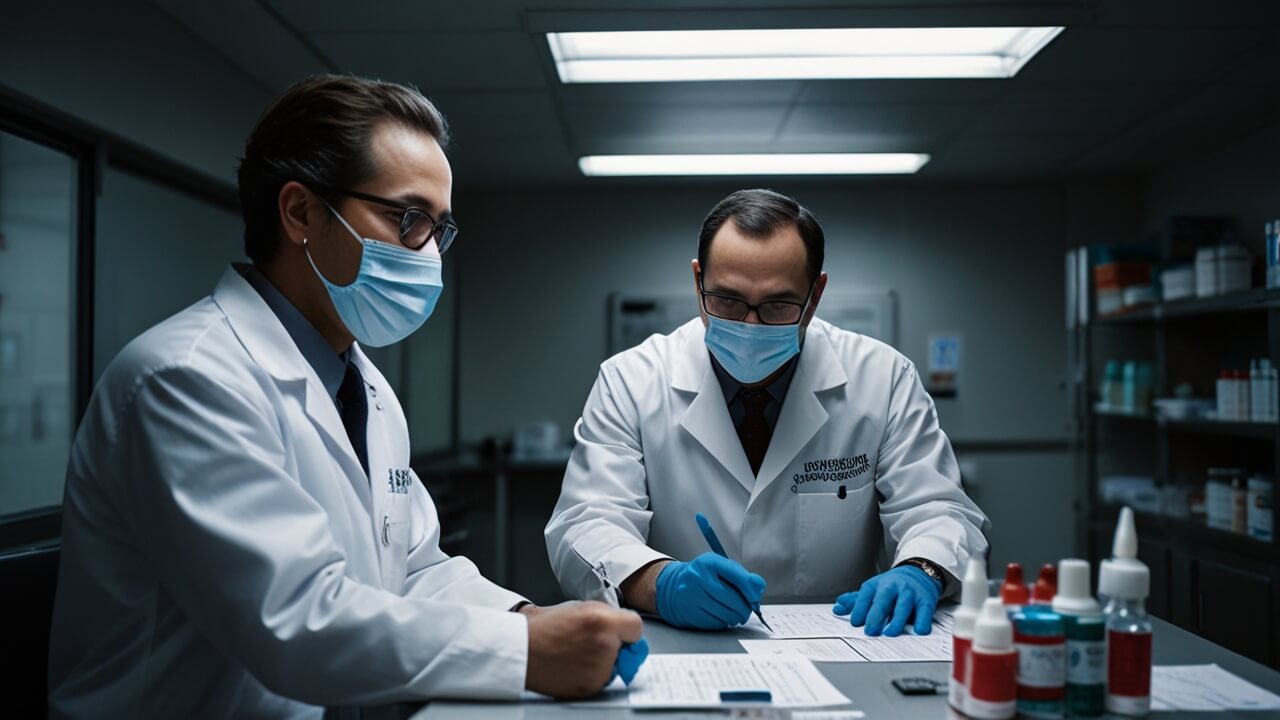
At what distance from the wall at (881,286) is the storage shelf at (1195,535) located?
25.0 inches

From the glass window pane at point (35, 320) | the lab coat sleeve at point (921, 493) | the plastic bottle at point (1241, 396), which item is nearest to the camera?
the lab coat sleeve at point (921, 493)

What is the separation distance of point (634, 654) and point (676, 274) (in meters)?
3.87

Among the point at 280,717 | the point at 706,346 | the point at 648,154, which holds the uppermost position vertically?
the point at 648,154

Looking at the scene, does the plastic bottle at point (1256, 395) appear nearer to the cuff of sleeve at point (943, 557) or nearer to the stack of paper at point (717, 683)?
the cuff of sleeve at point (943, 557)

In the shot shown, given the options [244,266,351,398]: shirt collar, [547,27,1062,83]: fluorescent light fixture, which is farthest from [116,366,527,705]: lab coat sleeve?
[547,27,1062,83]: fluorescent light fixture

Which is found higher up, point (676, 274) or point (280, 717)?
point (676, 274)

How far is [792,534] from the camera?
1586 mm

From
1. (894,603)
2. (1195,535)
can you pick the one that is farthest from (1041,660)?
(1195,535)

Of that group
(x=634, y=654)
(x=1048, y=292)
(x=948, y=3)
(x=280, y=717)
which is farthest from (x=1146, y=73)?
(x=280, y=717)

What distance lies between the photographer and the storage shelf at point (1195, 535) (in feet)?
9.90

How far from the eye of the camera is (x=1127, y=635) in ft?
2.65

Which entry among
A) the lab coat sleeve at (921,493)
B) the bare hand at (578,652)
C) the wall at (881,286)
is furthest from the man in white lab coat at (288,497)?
the wall at (881,286)

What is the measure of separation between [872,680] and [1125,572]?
0.29 m

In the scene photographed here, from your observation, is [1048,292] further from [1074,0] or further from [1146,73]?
[1074,0]
